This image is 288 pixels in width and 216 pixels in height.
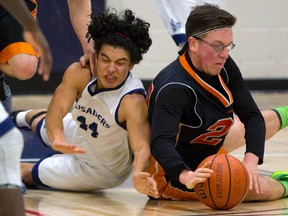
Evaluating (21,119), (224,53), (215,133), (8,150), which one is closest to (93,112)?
(215,133)

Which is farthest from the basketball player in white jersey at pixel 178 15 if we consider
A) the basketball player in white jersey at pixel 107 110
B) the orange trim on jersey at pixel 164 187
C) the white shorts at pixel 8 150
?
the white shorts at pixel 8 150

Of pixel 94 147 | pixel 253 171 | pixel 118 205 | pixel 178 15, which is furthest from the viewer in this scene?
pixel 178 15

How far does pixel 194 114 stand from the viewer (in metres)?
4.01

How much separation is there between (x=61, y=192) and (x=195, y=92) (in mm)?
966

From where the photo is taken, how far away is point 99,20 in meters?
4.22

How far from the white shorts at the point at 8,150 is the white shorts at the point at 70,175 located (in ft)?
6.26

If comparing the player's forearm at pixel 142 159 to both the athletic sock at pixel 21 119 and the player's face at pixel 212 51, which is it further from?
the athletic sock at pixel 21 119

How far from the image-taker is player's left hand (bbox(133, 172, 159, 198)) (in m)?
3.73

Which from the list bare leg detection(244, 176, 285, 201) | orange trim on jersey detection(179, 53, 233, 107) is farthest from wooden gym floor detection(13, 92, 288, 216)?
orange trim on jersey detection(179, 53, 233, 107)

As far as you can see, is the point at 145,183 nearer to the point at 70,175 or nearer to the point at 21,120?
the point at 70,175

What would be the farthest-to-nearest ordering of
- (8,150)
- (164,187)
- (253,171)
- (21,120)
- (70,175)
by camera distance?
(21,120) < (70,175) < (164,187) < (253,171) < (8,150)

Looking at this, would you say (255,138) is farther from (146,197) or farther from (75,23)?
(75,23)

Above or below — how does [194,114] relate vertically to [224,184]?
above

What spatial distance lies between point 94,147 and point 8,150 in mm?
1868
